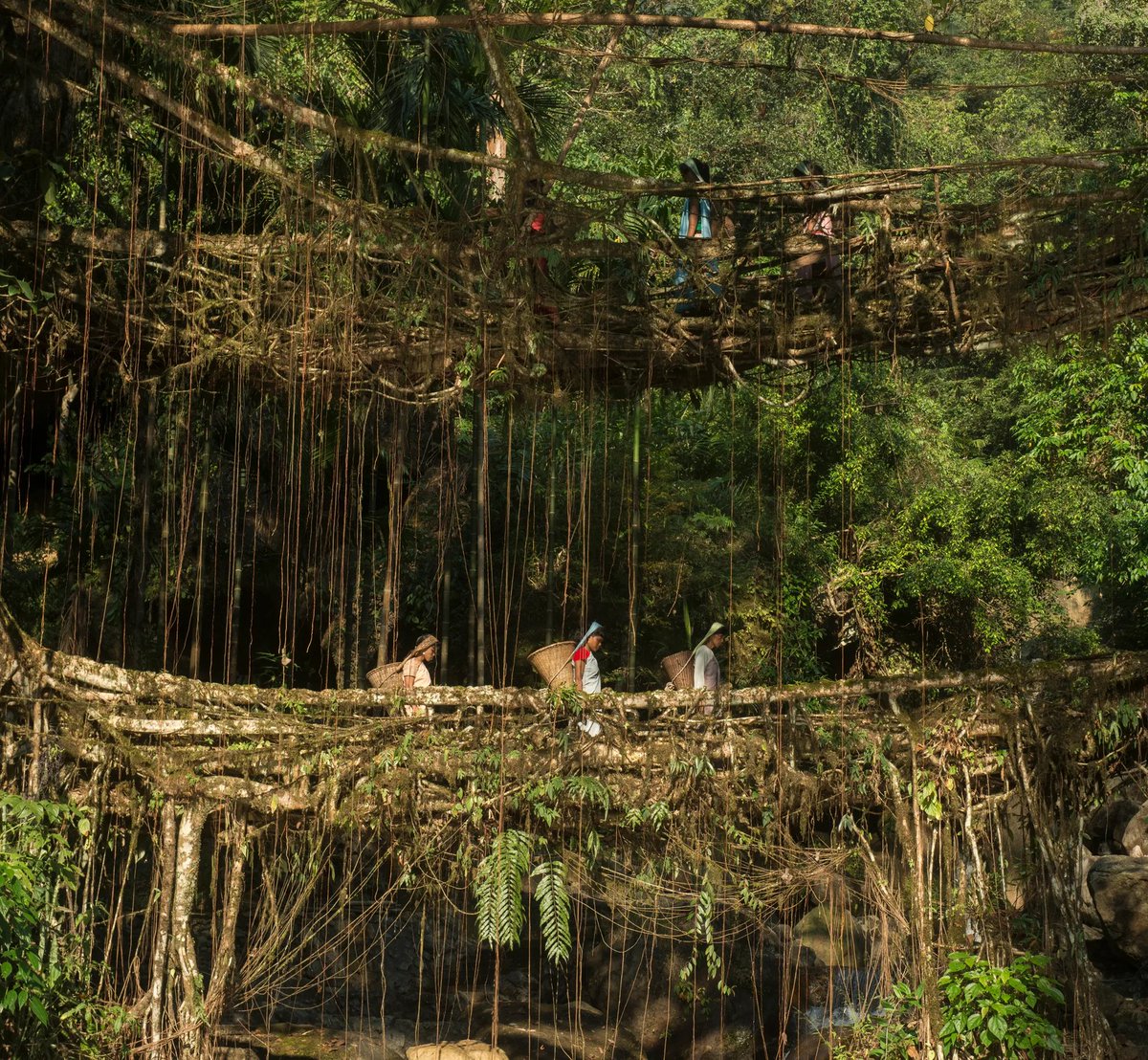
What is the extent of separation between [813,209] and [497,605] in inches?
297

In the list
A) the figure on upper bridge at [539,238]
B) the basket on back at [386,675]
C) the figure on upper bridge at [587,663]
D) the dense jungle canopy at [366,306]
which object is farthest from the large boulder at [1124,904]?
the figure on upper bridge at [539,238]

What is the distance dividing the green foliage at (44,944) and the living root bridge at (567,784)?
21 cm

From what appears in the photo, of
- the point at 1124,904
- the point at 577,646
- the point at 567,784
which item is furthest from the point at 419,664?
the point at 1124,904

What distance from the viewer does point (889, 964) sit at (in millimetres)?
7684

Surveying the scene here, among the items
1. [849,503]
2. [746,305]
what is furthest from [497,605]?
[746,305]

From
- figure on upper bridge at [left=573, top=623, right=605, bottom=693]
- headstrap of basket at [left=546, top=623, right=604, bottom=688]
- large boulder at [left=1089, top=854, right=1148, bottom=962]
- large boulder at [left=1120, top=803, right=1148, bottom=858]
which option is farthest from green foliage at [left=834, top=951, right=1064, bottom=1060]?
large boulder at [left=1120, top=803, right=1148, bottom=858]

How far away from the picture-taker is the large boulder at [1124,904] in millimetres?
12305

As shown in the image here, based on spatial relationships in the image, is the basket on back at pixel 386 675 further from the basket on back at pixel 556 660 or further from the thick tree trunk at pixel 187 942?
the thick tree trunk at pixel 187 942

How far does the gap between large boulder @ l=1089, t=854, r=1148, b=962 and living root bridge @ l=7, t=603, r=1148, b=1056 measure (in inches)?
214

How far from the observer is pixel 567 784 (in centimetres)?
728

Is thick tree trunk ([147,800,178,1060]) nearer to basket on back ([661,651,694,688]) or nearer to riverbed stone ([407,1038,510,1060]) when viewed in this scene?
riverbed stone ([407,1038,510,1060])

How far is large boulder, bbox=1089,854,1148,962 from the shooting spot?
484 inches

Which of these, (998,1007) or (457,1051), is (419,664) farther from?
(998,1007)

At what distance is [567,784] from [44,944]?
261cm
